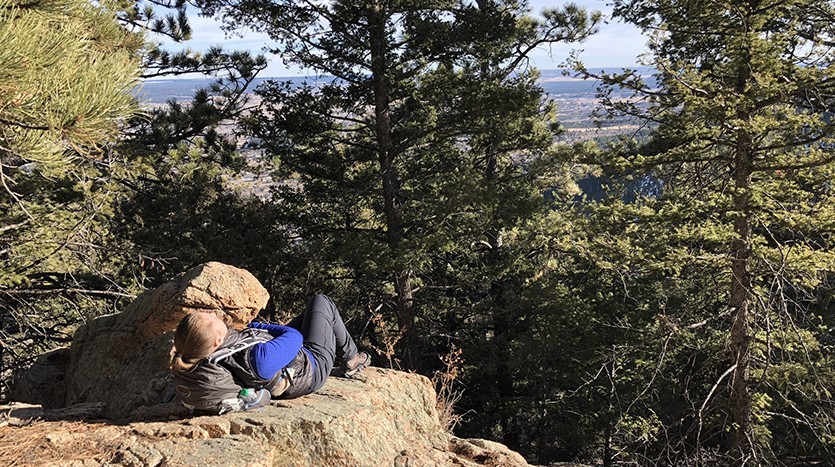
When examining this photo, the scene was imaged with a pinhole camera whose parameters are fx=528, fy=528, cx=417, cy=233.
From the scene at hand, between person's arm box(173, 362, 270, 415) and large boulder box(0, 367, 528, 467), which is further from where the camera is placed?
person's arm box(173, 362, 270, 415)

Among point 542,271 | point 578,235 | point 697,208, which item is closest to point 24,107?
point 697,208

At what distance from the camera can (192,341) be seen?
3316 mm

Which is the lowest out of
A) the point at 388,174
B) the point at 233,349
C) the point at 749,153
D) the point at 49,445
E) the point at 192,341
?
the point at 49,445

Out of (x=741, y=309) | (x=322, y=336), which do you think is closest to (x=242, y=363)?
(x=322, y=336)

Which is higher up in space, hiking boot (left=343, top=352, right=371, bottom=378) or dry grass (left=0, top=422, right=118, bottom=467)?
dry grass (left=0, top=422, right=118, bottom=467)

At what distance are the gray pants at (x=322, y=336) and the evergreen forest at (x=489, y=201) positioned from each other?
1.51 metres

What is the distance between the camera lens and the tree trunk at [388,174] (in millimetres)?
9980

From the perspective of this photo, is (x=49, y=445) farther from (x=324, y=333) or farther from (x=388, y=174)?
(x=388, y=174)

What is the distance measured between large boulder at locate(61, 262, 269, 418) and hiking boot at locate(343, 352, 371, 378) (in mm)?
1244

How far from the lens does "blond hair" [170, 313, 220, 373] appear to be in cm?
331

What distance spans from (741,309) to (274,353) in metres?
6.15

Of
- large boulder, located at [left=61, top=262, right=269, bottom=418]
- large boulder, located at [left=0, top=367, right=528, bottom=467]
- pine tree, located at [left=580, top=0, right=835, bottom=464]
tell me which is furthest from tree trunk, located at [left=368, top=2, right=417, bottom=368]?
large boulder, located at [left=0, top=367, right=528, bottom=467]

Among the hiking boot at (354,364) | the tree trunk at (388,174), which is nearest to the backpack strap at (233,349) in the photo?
the hiking boot at (354,364)

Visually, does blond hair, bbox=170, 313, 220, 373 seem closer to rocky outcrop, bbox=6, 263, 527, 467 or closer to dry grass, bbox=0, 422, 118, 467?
rocky outcrop, bbox=6, 263, 527, 467
